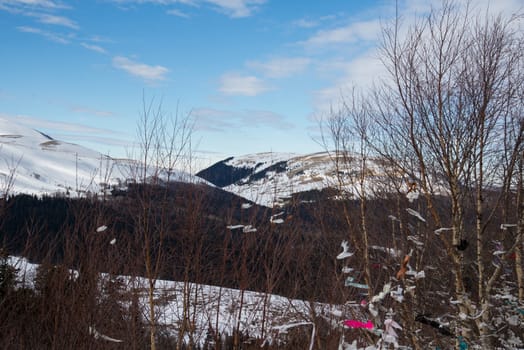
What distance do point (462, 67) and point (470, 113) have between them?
0.64 m

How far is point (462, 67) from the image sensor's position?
5664mm

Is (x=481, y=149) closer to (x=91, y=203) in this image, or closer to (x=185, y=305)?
(x=185, y=305)

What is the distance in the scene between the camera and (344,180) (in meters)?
8.44

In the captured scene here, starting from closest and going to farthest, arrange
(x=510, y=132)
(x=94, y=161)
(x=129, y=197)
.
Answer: (x=510, y=132), (x=129, y=197), (x=94, y=161)

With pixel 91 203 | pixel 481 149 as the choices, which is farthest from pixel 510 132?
pixel 91 203

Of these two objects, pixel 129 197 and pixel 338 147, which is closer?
pixel 129 197

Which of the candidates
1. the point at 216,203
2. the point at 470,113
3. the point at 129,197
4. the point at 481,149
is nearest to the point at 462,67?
the point at 470,113

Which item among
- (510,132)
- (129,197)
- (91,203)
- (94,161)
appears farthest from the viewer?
(94,161)

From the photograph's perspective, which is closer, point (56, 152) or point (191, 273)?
point (191, 273)

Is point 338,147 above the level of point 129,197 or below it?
above

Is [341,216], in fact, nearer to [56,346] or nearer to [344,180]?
[344,180]

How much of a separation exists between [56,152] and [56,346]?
208 meters

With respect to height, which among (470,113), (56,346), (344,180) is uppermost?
(470,113)

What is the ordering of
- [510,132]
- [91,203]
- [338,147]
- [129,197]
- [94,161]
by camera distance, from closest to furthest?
[510,132], [129,197], [91,203], [338,147], [94,161]
